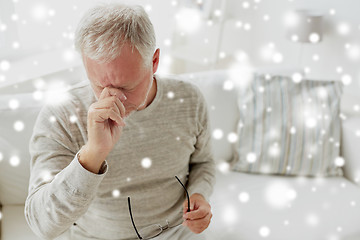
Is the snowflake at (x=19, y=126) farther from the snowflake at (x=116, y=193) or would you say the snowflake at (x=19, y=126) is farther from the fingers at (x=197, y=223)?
the fingers at (x=197, y=223)

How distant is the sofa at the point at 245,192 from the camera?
1.36 m

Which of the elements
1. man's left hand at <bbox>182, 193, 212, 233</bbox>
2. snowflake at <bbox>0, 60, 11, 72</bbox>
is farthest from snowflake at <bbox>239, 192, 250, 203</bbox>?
snowflake at <bbox>0, 60, 11, 72</bbox>

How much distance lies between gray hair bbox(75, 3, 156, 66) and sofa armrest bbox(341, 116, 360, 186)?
1203 mm

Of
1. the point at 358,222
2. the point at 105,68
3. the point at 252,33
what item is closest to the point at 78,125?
the point at 105,68

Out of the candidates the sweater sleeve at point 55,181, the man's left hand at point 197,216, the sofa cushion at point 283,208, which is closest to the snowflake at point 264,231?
the sofa cushion at point 283,208

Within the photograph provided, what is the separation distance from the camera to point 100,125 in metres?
0.84

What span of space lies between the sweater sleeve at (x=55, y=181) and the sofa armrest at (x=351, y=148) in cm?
126

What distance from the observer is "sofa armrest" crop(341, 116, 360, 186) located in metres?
1.70

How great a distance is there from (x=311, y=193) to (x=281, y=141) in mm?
252

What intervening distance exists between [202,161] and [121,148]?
34 centimetres

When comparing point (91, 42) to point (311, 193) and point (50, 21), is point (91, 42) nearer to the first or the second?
point (311, 193)

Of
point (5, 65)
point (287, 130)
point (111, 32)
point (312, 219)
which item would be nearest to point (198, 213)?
point (111, 32)

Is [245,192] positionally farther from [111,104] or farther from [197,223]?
[111,104]

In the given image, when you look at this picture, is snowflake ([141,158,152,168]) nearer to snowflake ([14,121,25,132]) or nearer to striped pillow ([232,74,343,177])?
snowflake ([14,121,25,132])
